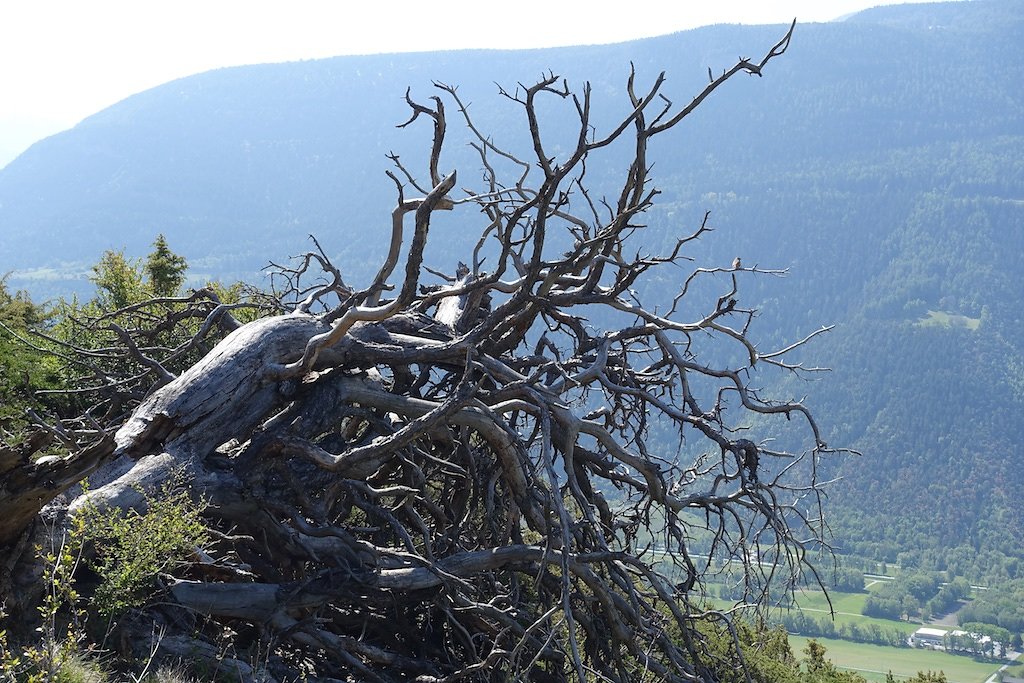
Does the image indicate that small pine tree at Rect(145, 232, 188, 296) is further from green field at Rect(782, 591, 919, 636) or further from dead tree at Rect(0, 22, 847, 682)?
green field at Rect(782, 591, 919, 636)

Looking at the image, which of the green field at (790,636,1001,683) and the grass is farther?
the grass

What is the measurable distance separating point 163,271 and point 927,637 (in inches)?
3573

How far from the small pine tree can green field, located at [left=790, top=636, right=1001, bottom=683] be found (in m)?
64.4

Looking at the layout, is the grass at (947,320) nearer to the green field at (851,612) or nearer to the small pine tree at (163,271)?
the green field at (851,612)

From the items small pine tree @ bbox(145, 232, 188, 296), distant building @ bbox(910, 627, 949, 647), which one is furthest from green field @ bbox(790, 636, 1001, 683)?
small pine tree @ bbox(145, 232, 188, 296)

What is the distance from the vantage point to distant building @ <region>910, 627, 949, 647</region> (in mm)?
90312

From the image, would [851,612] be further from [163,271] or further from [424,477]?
[424,477]

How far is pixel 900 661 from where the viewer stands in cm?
8050

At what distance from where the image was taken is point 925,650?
8838 centimetres

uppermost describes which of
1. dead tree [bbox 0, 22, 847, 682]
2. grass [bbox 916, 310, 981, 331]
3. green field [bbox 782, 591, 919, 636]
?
dead tree [bbox 0, 22, 847, 682]

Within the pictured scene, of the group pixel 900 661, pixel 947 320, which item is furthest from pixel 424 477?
pixel 947 320

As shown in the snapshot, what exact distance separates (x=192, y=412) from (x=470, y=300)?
7.91 ft

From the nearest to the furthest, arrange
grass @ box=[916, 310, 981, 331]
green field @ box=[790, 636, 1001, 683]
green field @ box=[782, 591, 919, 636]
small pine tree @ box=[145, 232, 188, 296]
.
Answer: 1. small pine tree @ box=[145, 232, 188, 296]
2. green field @ box=[790, 636, 1001, 683]
3. green field @ box=[782, 591, 919, 636]
4. grass @ box=[916, 310, 981, 331]

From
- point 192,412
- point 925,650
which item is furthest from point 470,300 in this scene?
point 925,650
